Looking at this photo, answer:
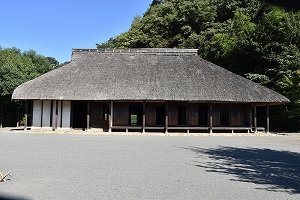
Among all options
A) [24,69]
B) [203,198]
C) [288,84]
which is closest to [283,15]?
[288,84]

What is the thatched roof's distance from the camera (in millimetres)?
17359

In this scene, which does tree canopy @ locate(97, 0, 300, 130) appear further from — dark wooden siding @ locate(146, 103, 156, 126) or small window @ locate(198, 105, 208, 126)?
dark wooden siding @ locate(146, 103, 156, 126)

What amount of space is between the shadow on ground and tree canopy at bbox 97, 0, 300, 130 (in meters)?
12.5

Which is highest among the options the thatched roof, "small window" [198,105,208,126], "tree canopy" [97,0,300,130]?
"tree canopy" [97,0,300,130]

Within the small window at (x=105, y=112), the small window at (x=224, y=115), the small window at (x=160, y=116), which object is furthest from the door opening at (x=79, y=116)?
the small window at (x=224, y=115)

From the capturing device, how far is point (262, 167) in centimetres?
747

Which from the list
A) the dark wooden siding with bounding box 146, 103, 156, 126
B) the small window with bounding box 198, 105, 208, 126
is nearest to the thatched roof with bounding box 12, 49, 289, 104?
the dark wooden siding with bounding box 146, 103, 156, 126

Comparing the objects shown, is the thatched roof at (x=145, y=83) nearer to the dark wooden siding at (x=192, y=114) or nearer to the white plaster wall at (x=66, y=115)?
the white plaster wall at (x=66, y=115)

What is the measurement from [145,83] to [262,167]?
1138 cm

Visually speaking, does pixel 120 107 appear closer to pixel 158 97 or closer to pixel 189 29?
pixel 158 97

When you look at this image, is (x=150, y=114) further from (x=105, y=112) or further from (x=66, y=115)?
(x=66, y=115)

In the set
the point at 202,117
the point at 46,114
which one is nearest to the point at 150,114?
the point at 202,117

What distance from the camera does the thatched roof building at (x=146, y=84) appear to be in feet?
56.9

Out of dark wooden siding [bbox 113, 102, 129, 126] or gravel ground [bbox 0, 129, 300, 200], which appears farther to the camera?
dark wooden siding [bbox 113, 102, 129, 126]
